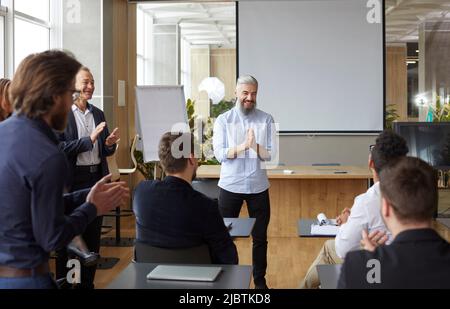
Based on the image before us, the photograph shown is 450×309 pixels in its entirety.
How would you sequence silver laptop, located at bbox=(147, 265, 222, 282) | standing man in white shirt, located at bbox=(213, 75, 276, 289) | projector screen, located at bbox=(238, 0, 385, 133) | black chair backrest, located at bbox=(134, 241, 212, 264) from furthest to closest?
projector screen, located at bbox=(238, 0, 385, 133), standing man in white shirt, located at bbox=(213, 75, 276, 289), black chair backrest, located at bbox=(134, 241, 212, 264), silver laptop, located at bbox=(147, 265, 222, 282)

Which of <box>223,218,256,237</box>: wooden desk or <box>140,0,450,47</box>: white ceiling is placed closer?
<box>223,218,256,237</box>: wooden desk

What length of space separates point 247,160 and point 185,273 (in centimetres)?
243

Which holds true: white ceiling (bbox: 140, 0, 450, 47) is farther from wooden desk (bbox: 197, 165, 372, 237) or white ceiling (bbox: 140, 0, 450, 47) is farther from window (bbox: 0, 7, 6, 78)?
window (bbox: 0, 7, 6, 78)

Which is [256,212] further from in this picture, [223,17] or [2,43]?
[223,17]

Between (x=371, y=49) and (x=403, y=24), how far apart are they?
639mm

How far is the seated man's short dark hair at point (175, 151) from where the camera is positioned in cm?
287

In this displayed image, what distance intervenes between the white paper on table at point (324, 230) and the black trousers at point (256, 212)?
3.82ft

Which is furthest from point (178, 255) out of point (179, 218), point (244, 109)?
point (244, 109)

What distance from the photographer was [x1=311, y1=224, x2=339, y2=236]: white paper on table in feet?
11.1

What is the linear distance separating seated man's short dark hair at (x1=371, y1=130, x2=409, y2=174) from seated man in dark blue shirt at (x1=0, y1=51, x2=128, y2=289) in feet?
5.19

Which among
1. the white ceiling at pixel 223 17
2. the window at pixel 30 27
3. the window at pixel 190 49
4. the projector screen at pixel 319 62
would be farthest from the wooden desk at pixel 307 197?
the white ceiling at pixel 223 17

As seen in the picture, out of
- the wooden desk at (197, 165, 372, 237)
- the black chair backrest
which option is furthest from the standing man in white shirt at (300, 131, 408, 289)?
the wooden desk at (197, 165, 372, 237)

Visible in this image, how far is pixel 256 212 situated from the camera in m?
4.70
